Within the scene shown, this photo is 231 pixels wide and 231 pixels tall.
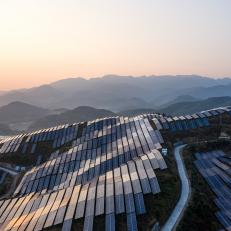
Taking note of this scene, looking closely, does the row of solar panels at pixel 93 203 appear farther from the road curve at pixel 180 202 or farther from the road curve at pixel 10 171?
the road curve at pixel 10 171

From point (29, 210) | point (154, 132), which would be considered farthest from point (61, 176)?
point (154, 132)

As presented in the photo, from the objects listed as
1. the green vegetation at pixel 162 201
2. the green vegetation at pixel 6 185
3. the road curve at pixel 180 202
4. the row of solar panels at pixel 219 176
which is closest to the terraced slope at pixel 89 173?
the green vegetation at pixel 162 201

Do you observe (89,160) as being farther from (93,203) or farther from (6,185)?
(93,203)

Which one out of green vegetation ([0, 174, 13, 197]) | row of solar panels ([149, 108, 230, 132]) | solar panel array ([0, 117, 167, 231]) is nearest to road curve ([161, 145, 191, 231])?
solar panel array ([0, 117, 167, 231])

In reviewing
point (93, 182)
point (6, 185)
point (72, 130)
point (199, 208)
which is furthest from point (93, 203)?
point (72, 130)

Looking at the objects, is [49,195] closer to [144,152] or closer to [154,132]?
[144,152]
